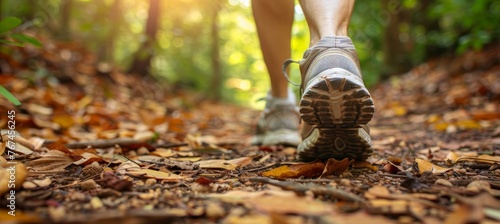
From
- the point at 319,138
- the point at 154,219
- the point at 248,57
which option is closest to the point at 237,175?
the point at 319,138

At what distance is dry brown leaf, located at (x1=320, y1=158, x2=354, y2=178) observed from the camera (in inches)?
49.6

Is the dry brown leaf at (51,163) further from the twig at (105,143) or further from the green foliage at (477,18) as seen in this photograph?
the green foliage at (477,18)

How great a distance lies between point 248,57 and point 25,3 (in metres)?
10.4

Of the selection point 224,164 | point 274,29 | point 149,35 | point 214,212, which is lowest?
point 214,212

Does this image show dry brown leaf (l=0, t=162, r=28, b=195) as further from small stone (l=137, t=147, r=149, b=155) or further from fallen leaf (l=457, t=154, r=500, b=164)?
fallen leaf (l=457, t=154, r=500, b=164)

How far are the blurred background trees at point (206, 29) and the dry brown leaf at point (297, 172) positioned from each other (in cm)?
255

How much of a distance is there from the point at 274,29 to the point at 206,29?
804 centimetres

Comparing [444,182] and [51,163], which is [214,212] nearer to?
[444,182]

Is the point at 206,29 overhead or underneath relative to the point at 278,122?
overhead

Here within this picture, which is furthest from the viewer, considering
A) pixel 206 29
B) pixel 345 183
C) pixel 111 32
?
pixel 206 29

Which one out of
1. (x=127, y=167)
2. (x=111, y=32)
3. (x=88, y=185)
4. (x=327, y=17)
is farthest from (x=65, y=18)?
(x=88, y=185)

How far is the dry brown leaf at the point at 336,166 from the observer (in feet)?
4.13

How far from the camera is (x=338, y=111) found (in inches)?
49.0

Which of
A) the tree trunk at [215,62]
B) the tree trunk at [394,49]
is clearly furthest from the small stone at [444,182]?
the tree trunk at [215,62]
